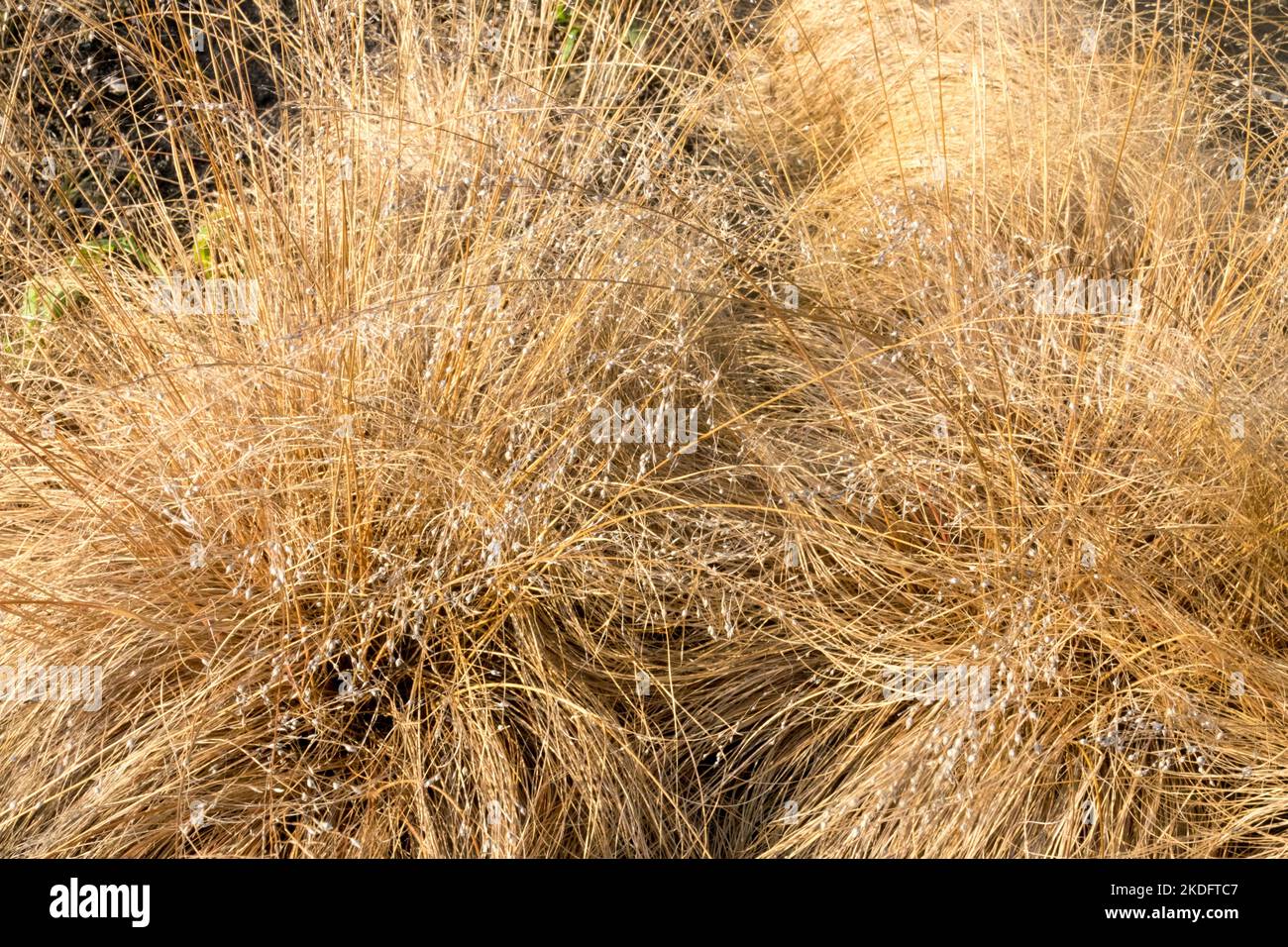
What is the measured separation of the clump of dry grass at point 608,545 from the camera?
1.81 metres

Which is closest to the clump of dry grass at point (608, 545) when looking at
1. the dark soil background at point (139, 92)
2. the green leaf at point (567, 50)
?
the green leaf at point (567, 50)

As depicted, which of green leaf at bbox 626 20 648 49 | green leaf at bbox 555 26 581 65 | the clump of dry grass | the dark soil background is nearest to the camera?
the clump of dry grass

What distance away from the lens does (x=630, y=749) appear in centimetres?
185

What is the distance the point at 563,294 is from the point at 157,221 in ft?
3.46

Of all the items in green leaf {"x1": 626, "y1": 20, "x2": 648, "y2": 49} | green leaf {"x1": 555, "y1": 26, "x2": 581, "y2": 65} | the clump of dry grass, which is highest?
green leaf {"x1": 555, "y1": 26, "x2": 581, "y2": 65}

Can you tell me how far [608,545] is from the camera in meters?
2.07

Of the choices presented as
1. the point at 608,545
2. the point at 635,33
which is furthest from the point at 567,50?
the point at 608,545

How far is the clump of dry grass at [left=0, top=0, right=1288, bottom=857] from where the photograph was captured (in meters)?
1.81

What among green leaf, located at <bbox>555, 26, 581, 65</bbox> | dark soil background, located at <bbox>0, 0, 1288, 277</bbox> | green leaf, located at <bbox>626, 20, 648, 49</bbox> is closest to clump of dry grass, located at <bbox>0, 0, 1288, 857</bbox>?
green leaf, located at <bbox>555, 26, 581, 65</bbox>

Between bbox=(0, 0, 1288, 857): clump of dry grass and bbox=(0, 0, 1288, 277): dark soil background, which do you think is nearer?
bbox=(0, 0, 1288, 857): clump of dry grass

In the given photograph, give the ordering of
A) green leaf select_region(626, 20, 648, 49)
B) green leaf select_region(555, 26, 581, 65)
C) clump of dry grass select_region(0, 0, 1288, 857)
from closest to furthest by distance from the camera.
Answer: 1. clump of dry grass select_region(0, 0, 1288, 857)
2. green leaf select_region(555, 26, 581, 65)
3. green leaf select_region(626, 20, 648, 49)

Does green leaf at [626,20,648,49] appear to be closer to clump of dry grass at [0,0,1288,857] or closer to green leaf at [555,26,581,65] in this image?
green leaf at [555,26,581,65]

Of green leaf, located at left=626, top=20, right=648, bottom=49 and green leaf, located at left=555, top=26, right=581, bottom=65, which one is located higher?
green leaf, located at left=555, top=26, right=581, bottom=65

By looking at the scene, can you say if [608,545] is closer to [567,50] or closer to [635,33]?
[567,50]
